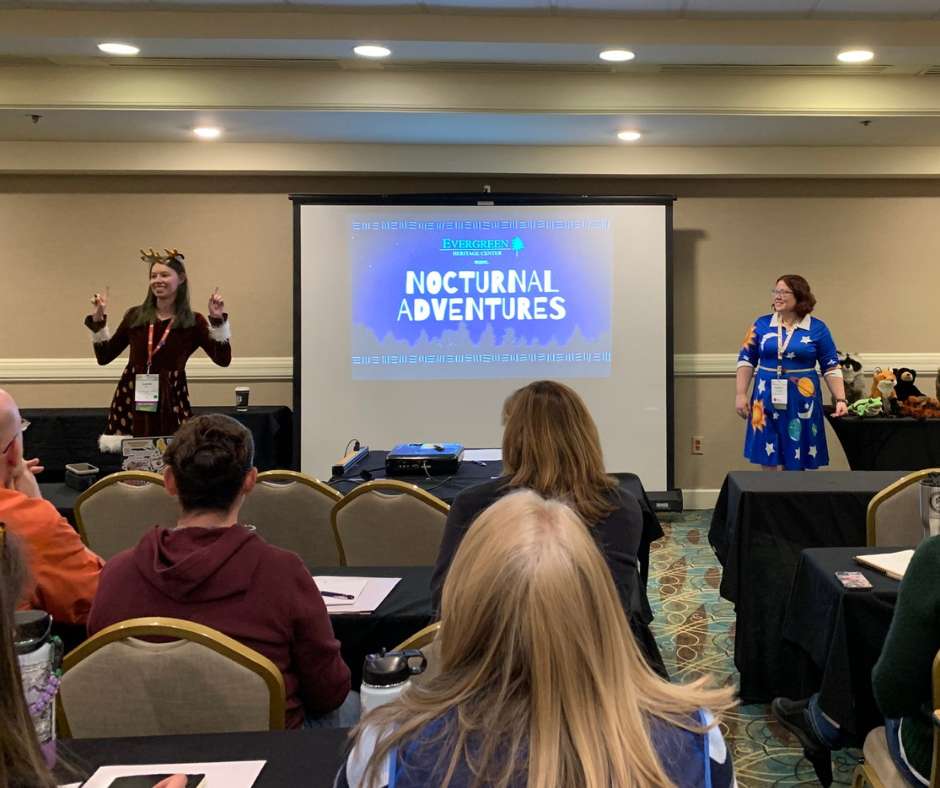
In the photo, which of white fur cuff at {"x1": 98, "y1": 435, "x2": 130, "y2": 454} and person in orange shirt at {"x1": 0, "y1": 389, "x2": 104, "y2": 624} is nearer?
person in orange shirt at {"x1": 0, "y1": 389, "x2": 104, "y2": 624}

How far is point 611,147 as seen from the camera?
641 centimetres

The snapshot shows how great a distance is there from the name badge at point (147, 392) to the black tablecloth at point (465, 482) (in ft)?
3.58

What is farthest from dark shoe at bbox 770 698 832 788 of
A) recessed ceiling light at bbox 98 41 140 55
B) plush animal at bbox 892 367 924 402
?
recessed ceiling light at bbox 98 41 140 55

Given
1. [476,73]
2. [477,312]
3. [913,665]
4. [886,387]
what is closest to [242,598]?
[913,665]

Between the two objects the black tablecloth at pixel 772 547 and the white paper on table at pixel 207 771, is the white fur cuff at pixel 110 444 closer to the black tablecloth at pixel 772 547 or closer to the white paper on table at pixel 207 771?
the black tablecloth at pixel 772 547

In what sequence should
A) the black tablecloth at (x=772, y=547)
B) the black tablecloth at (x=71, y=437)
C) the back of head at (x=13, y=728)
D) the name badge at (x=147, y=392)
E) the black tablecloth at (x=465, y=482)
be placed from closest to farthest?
1. the back of head at (x=13, y=728)
2. the black tablecloth at (x=772, y=547)
3. the black tablecloth at (x=465, y=482)
4. the name badge at (x=147, y=392)
5. the black tablecloth at (x=71, y=437)

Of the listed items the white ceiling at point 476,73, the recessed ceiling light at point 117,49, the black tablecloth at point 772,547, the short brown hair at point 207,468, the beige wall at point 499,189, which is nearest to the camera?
the short brown hair at point 207,468

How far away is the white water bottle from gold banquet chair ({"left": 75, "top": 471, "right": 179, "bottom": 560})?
1.97m

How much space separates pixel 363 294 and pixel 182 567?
15.4 feet

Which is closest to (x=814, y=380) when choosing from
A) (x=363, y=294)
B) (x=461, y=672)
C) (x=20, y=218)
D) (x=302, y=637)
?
(x=363, y=294)

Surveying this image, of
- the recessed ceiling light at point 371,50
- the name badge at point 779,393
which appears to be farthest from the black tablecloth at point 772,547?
the recessed ceiling light at point 371,50

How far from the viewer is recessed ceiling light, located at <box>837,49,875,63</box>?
15.5 feet

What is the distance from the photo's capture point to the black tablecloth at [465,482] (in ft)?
11.5

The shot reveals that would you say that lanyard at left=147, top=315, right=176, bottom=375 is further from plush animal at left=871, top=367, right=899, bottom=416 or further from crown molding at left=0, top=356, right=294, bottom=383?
plush animal at left=871, top=367, right=899, bottom=416
